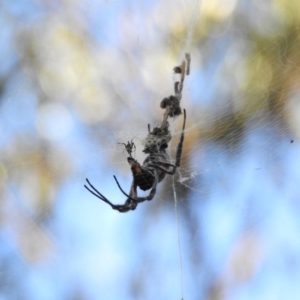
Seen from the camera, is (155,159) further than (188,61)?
No

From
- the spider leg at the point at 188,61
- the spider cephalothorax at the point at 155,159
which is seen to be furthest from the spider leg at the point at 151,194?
the spider leg at the point at 188,61

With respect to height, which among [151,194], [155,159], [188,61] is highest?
[188,61]

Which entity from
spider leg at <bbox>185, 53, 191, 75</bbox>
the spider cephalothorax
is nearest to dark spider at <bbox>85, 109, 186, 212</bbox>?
the spider cephalothorax

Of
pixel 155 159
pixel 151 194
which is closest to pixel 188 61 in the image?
pixel 155 159

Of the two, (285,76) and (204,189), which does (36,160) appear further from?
(285,76)

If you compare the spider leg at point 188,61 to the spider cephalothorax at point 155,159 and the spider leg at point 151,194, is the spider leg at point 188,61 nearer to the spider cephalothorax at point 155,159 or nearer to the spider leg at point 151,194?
the spider cephalothorax at point 155,159

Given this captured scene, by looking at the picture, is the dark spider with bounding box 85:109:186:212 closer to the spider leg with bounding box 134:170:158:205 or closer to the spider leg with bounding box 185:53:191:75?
the spider leg with bounding box 134:170:158:205

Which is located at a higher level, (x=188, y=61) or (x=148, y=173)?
(x=188, y=61)

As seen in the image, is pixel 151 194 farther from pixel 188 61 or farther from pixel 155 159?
pixel 188 61
